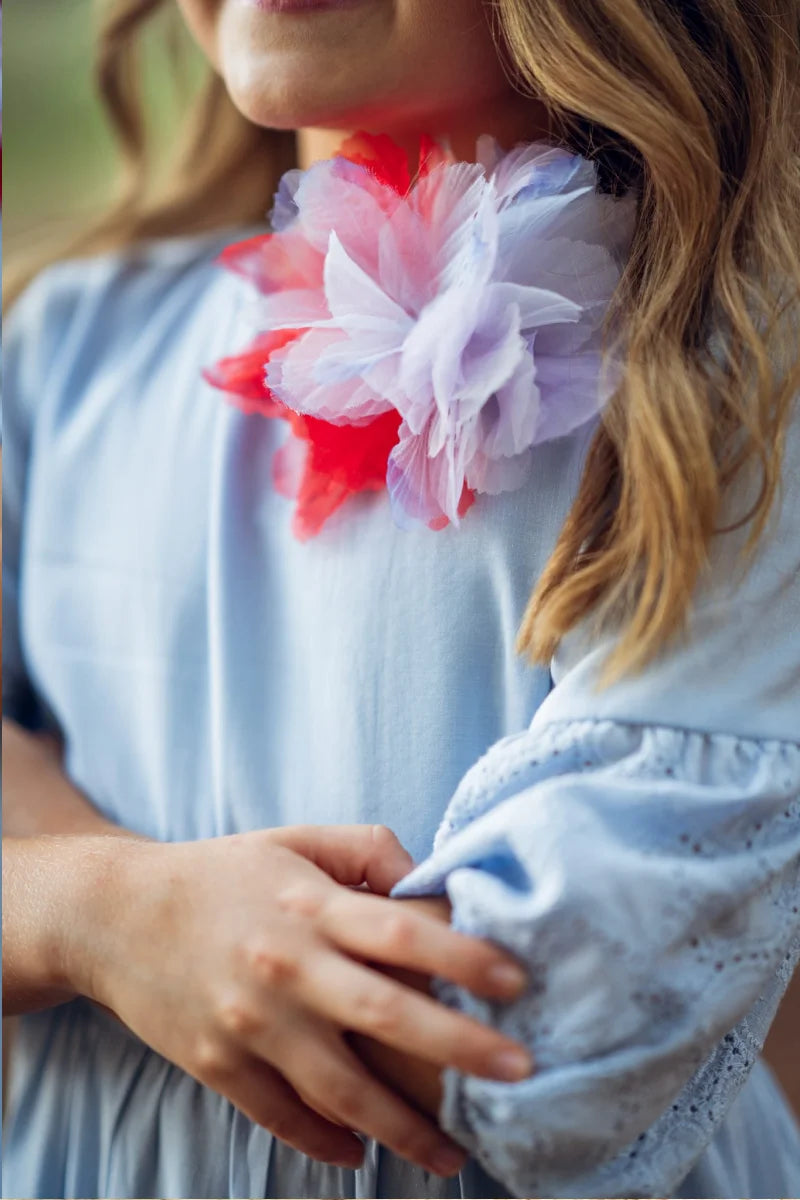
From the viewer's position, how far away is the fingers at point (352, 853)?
0.56m

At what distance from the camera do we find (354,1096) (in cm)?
50

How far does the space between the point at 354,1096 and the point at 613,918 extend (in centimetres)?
15

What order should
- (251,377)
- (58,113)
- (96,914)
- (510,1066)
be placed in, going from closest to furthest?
(510,1066) → (96,914) → (251,377) → (58,113)

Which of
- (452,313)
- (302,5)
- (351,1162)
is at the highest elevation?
(302,5)

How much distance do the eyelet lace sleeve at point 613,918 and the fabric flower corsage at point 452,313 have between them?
155mm

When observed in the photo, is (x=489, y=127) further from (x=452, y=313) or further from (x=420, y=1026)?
(x=420, y=1026)

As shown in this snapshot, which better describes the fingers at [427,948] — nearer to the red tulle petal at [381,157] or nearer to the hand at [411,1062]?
the hand at [411,1062]

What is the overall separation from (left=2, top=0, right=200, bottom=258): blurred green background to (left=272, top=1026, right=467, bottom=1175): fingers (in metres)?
0.67

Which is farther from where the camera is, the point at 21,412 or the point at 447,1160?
the point at 21,412

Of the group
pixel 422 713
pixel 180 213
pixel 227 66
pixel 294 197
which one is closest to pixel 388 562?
pixel 422 713

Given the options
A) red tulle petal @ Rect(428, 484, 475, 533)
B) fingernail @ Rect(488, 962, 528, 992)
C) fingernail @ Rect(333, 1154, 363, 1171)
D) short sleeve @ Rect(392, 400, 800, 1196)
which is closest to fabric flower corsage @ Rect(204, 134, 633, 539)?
red tulle petal @ Rect(428, 484, 475, 533)

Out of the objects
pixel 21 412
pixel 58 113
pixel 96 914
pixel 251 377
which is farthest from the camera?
pixel 58 113

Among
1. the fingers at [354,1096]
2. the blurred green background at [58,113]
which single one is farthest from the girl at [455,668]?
the blurred green background at [58,113]

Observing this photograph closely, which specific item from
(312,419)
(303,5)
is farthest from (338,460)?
(303,5)
